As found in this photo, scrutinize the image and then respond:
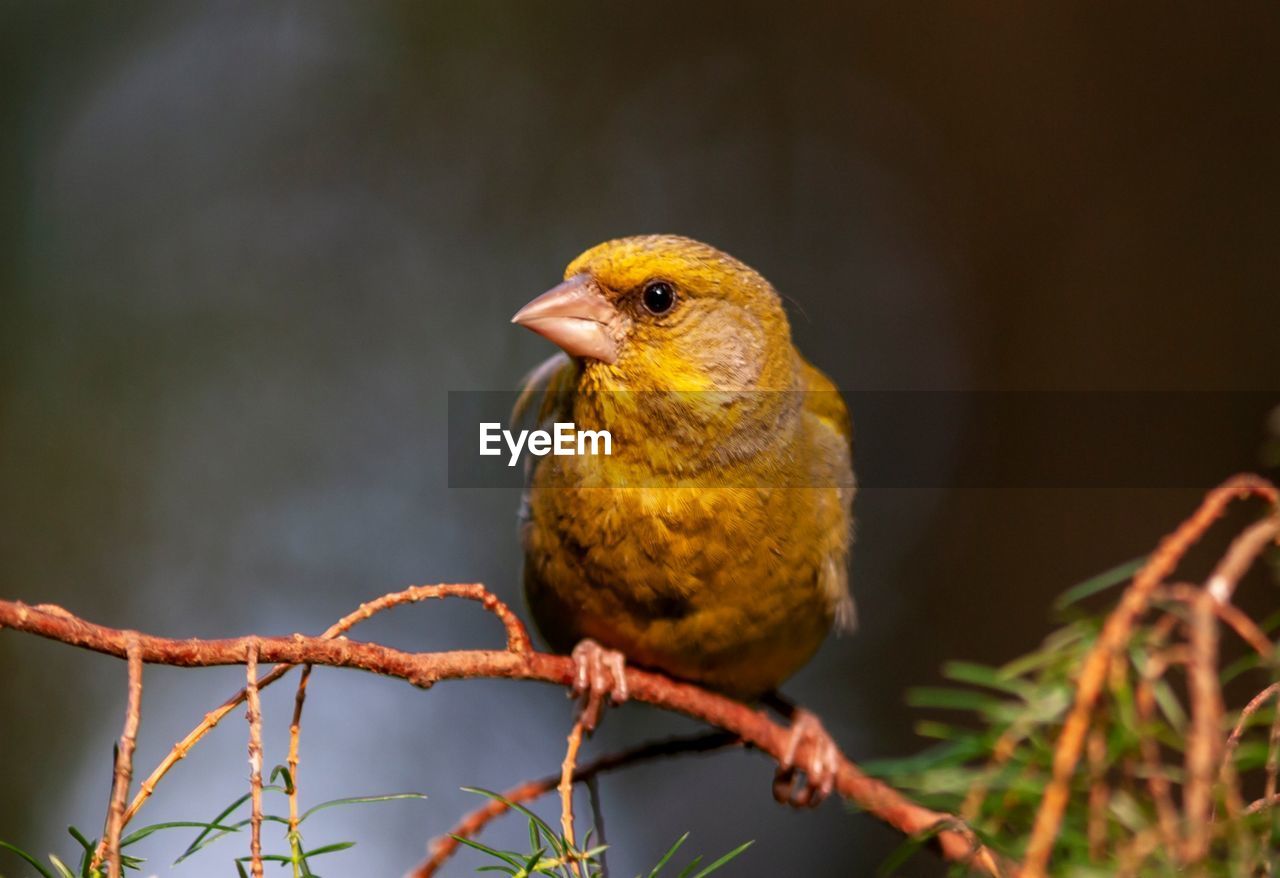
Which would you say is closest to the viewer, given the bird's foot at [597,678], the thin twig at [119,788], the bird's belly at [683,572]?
the thin twig at [119,788]

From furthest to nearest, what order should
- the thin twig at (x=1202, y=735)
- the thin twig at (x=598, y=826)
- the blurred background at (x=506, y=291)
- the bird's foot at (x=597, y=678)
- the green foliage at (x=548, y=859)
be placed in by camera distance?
the blurred background at (x=506, y=291) < the bird's foot at (x=597, y=678) < the thin twig at (x=598, y=826) < the green foliage at (x=548, y=859) < the thin twig at (x=1202, y=735)

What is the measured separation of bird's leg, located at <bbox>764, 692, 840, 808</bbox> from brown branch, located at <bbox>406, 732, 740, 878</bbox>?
0.30 meters

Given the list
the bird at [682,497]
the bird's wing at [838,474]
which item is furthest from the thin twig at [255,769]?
the bird's wing at [838,474]

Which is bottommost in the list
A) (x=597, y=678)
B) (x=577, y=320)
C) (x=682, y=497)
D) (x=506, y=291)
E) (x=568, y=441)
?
(x=597, y=678)

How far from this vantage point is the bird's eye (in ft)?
10.2

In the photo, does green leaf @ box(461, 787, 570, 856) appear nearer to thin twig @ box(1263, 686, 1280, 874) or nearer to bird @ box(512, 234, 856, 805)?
thin twig @ box(1263, 686, 1280, 874)

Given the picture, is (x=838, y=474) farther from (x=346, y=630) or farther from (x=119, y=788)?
(x=119, y=788)

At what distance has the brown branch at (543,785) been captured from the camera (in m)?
1.80

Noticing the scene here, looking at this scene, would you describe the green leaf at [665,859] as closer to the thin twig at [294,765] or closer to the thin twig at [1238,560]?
the thin twig at [294,765]

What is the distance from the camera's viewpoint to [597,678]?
270 cm

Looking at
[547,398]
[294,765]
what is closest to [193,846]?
[294,765]

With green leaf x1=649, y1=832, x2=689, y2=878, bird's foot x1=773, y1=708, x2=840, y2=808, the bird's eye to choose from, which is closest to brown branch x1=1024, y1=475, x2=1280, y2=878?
green leaf x1=649, y1=832, x2=689, y2=878

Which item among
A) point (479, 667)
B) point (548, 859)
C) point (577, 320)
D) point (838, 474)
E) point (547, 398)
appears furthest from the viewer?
point (547, 398)

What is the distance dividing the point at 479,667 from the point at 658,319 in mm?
1385
